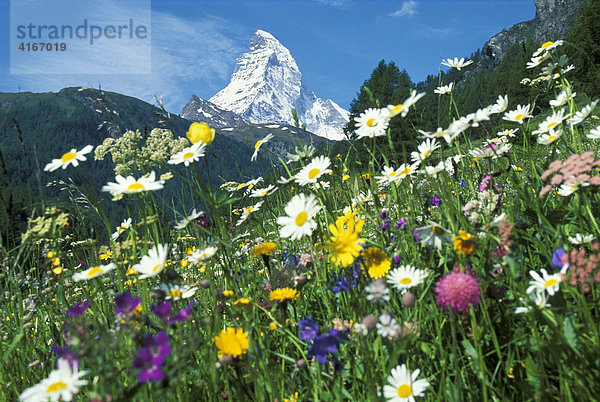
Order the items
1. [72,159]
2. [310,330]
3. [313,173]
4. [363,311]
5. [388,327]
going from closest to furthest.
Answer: [388,327] → [310,330] → [363,311] → [72,159] → [313,173]

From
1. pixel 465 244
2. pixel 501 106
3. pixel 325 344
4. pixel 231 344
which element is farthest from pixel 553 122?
pixel 231 344

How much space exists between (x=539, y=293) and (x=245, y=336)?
85 centimetres

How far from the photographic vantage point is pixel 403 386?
3.24 feet

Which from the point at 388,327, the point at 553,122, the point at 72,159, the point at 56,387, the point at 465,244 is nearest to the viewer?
the point at 56,387

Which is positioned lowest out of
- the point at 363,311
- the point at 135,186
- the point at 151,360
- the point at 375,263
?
the point at 151,360

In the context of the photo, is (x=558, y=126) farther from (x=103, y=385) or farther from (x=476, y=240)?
(x=103, y=385)

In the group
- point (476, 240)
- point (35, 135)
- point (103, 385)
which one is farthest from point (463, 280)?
point (35, 135)

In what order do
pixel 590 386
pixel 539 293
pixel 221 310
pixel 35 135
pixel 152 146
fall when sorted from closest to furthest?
pixel 590 386 → pixel 539 293 → pixel 221 310 → pixel 152 146 → pixel 35 135

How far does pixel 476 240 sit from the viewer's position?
1.11 m

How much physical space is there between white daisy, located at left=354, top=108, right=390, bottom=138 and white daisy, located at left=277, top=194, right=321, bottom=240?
0.46 metres

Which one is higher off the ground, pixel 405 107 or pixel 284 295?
pixel 405 107

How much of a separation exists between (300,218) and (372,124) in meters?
0.65

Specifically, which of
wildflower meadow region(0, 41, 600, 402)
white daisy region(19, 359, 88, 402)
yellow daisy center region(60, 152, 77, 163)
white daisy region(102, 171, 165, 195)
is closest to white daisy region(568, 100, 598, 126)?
wildflower meadow region(0, 41, 600, 402)

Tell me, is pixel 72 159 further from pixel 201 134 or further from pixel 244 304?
pixel 244 304
